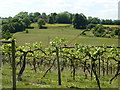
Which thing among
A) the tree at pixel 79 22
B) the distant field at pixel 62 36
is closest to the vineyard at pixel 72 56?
the distant field at pixel 62 36

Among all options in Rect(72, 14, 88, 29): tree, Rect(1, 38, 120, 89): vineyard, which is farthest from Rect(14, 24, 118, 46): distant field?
Rect(1, 38, 120, 89): vineyard

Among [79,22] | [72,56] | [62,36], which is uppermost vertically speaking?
[79,22]

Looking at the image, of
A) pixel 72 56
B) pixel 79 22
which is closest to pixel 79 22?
pixel 79 22

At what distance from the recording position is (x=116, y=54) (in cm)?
1473

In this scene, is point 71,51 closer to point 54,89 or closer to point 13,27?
point 54,89

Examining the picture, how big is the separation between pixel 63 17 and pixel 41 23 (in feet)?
99.5

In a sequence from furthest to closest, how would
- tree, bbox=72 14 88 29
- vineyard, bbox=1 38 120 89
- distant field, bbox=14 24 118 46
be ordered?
1. tree, bbox=72 14 88 29
2. distant field, bbox=14 24 118 46
3. vineyard, bbox=1 38 120 89

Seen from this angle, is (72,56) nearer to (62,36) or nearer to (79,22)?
(62,36)

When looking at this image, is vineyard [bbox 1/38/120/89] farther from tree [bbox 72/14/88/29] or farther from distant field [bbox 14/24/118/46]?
tree [bbox 72/14/88/29]

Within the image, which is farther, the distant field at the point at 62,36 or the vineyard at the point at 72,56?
the distant field at the point at 62,36

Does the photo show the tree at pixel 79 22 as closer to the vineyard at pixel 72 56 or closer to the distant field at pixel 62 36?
the distant field at pixel 62 36

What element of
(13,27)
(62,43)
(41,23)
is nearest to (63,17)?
(41,23)

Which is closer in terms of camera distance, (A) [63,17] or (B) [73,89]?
(B) [73,89]

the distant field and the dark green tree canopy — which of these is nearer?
the distant field
